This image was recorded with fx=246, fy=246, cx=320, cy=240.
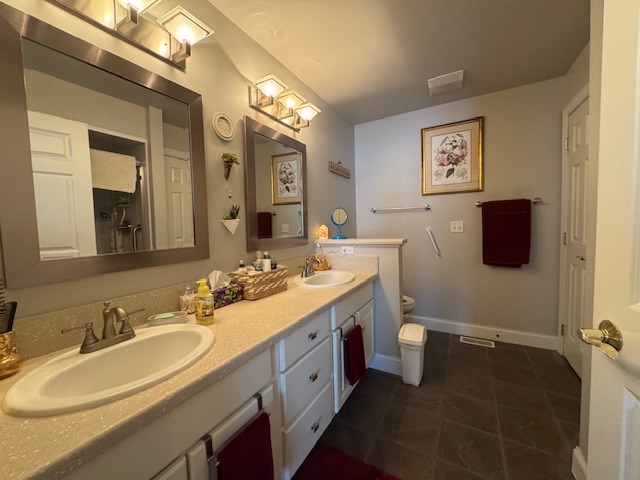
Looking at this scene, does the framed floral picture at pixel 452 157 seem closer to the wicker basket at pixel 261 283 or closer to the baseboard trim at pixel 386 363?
the baseboard trim at pixel 386 363

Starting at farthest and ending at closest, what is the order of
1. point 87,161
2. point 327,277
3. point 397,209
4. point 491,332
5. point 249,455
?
point 397,209 < point 491,332 < point 327,277 < point 87,161 < point 249,455

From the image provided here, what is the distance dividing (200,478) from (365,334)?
4.17 feet

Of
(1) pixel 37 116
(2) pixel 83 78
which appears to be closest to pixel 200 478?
(1) pixel 37 116

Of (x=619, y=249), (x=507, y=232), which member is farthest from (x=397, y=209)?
(x=619, y=249)

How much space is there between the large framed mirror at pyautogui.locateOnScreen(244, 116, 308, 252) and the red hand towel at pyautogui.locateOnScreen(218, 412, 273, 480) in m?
0.96

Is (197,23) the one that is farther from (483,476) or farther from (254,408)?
(483,476)

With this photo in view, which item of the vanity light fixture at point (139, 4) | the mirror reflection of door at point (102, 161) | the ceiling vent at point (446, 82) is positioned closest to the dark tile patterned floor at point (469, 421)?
the mirror reflection of door at point (102, 161)

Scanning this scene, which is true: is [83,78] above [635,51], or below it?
above

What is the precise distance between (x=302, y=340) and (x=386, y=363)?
1.21 m

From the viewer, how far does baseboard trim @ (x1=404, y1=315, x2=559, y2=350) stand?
2201 mm

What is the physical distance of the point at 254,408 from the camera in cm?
84

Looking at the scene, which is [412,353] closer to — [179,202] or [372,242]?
[372,242]

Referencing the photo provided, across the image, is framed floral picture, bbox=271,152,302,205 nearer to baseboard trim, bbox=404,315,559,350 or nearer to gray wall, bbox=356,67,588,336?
gray wall, bbox=356,67,588,336

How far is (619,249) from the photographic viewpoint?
49 centimetres
